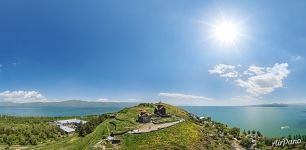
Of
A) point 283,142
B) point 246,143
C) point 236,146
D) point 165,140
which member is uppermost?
point 165,140

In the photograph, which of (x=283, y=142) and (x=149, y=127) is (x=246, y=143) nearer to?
(x=283, y=142)

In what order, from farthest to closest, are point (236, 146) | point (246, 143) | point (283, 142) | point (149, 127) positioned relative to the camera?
point (283, 142) → point (246, 143) → point (236, 146) → point (149, 127)

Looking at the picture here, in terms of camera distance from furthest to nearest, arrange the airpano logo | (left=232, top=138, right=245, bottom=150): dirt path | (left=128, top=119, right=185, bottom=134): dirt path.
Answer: the airpano logo → (left=232, top=138, right=245, bottom=150): dirt path → (left=128, top=119, right=185, bottom=134): dirt path

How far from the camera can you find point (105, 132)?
260ft

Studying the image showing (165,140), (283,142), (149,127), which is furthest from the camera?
(283,142)

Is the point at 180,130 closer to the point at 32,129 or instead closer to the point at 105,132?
the point at 105,132

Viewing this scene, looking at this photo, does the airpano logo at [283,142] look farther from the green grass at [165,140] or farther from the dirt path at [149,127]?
the dirt path at [149,127]

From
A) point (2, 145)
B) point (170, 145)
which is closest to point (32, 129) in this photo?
point (2, 145)

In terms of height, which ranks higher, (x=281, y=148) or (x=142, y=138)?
(x=142, y=138)

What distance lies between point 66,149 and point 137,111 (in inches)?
1314

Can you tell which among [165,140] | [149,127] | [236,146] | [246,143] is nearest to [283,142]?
[246,143]

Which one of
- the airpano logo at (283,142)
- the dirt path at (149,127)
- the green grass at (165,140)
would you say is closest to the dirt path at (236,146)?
the green grass at (165,140)

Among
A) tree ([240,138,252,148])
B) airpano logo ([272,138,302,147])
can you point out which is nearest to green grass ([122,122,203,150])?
tree ([240,138,252,148])

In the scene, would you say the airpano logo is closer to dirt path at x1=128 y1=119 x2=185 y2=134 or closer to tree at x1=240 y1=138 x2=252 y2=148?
tree at x1=240 y1=138 x2=252 y2=148
